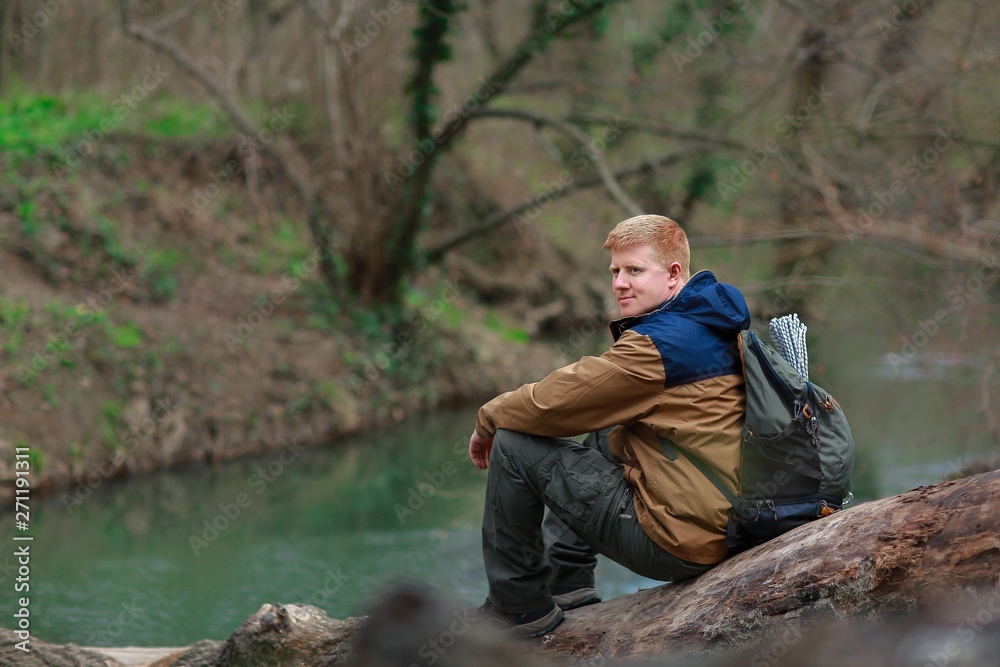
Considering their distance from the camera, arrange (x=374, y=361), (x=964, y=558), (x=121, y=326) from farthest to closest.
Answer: (x=374, y=361) < (x=121, y=326) < (x=964, y=558)

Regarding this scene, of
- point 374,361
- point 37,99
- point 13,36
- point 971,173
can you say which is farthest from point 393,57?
point 971,173

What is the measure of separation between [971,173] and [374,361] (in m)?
6.30

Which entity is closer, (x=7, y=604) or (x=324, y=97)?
(x=7, y=604)

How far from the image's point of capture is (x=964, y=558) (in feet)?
8.11

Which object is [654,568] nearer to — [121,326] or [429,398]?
[121,326]

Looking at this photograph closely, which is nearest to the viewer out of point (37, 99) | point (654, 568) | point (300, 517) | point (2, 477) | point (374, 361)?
point (654, 568)
